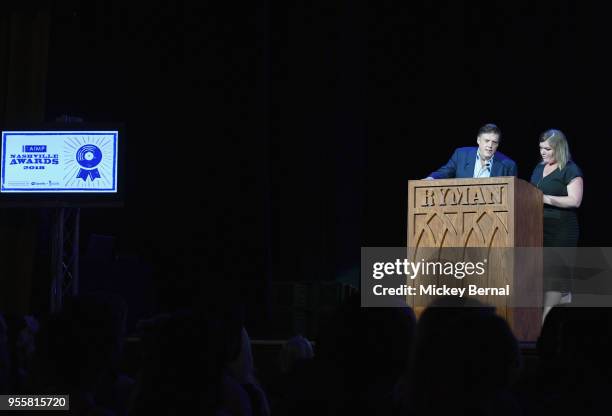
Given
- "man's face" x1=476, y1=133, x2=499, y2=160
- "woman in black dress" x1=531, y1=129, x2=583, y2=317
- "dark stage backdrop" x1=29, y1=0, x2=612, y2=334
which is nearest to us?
"woman in black dress" x1=531, y1=129, x2=583, y2=317

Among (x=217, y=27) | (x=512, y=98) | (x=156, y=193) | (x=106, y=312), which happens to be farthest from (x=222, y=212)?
(x=106, y=312)

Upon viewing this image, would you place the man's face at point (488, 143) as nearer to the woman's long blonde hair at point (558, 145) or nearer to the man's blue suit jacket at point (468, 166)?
the man's blue suit jacket at point (468, 166)

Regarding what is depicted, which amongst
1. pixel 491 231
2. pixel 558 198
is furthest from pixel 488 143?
pixel 491 231

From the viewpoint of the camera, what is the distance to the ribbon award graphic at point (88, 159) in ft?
17.3

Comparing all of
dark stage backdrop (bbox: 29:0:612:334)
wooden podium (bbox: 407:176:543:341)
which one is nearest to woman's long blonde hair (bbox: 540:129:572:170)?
wooden podium (bbox: 407:176:543:341)

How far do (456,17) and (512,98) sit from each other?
2.45 feet

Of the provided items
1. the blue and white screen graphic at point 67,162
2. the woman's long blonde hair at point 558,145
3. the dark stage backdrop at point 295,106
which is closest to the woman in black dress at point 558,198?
the woman's long blonde hair at point 558,145

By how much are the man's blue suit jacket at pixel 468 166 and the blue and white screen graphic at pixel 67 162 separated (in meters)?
1.90

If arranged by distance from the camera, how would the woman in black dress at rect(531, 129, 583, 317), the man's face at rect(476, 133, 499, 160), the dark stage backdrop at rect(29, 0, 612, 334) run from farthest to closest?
the dark stage backdrop at rect(29, 0, 612, 334)
the man's face at rect(476, 133, 499, 160)
the woman in black dress at rect(531, 129, 583, 317)

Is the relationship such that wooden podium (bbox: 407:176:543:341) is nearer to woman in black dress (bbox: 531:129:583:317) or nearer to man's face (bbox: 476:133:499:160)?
woman in black dress (bbox: 531:129:583:317)

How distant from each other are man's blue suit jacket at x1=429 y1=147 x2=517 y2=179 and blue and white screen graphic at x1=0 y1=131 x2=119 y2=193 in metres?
1.90

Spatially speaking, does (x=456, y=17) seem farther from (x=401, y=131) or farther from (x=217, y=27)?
(x=217, y=27)

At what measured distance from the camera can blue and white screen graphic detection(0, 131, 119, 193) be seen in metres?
5.27

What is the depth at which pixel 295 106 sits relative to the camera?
648 cm
